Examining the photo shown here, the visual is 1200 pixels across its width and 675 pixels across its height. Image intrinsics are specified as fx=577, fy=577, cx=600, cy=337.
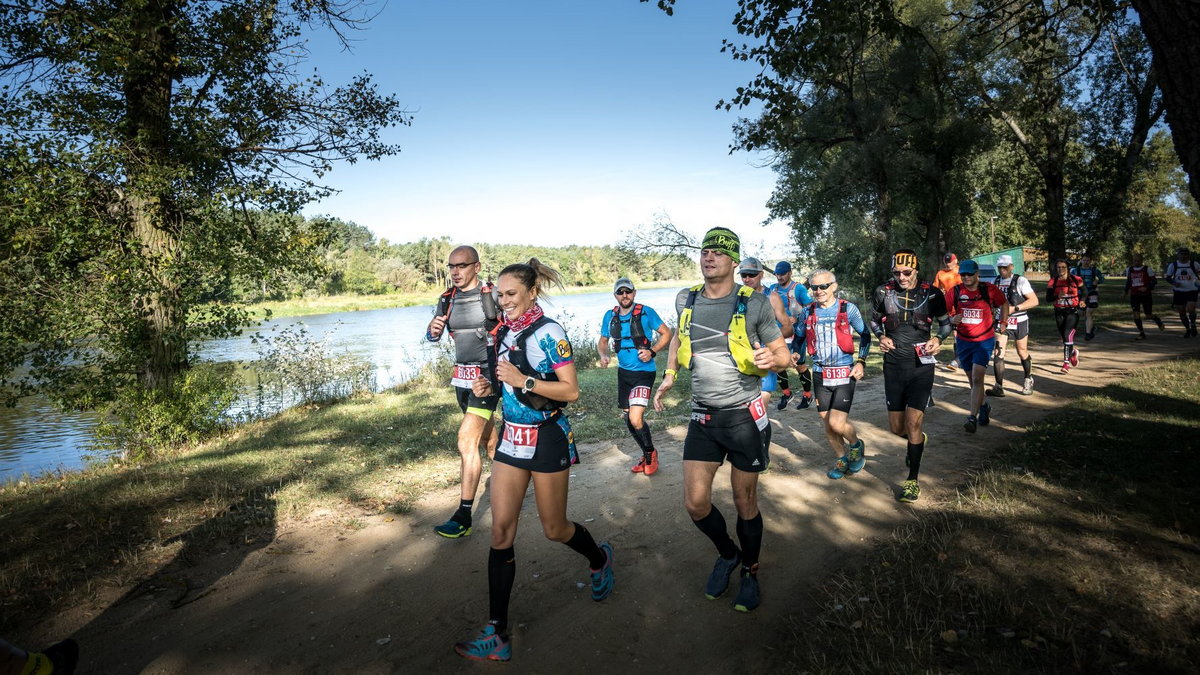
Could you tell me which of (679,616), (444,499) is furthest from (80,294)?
(679,616)

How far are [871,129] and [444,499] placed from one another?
21.7 m

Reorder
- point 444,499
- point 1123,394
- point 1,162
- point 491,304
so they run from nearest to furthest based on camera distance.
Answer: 1. point 491,304
2. point 444,499
3. point 1,162
4. point 1123,394

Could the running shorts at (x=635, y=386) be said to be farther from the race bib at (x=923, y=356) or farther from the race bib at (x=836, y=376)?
the race bib at (x=923, y=356)

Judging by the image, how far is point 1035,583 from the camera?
359 cm

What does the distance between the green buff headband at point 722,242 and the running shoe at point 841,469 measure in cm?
352

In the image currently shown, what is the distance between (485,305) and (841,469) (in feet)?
14.0

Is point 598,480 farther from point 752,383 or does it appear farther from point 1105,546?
point 1105,546

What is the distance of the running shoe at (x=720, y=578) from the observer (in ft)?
12.8

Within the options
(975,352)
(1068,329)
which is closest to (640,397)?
(975,352)

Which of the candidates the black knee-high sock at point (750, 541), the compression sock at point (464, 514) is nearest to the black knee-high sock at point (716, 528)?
the black knee-high sock at point (750, 541)

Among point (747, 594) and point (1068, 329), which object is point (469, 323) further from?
point (1068, 329)

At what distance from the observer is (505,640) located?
3395mm

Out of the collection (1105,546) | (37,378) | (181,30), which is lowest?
(1105,546)

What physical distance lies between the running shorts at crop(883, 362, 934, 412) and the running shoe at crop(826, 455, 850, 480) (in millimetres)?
733
